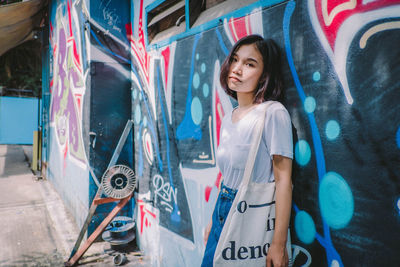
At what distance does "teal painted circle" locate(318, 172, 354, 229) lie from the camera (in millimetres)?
1293

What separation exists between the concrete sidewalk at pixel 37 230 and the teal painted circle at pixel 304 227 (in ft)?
7.45

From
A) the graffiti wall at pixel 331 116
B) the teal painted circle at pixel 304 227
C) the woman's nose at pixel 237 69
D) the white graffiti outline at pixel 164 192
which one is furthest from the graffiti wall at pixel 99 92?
the teal painted circle at pixel 304 227

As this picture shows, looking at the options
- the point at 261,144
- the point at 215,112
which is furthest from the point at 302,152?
the point at 215,112

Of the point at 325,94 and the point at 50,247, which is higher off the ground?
the point at 325,94

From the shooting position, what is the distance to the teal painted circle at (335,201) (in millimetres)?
1293

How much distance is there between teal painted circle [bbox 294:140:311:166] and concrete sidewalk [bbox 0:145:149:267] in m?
2.48

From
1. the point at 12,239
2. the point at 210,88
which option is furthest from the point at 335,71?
the point at 12,239

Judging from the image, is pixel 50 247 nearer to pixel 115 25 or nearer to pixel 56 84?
pixel 115 25

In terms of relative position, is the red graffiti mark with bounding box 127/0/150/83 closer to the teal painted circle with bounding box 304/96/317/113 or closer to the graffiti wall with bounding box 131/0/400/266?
the graffiti wall with bounding box 131/0/400/266

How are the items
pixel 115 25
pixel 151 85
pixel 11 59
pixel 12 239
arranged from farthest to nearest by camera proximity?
1. pixel 11 59
2. pixel 12 239
3. pixel 115 25
4. pixel 151 85

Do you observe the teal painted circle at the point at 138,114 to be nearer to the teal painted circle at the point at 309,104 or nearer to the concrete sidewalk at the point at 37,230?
the concrete sidewalk at the point at 37,230

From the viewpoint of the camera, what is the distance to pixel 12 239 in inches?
150

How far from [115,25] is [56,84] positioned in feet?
11.5

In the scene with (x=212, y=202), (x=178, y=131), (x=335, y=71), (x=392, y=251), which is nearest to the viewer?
(x=392, y=251)
